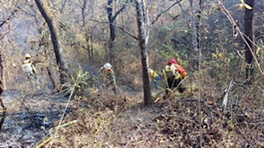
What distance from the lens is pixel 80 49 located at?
14320mm

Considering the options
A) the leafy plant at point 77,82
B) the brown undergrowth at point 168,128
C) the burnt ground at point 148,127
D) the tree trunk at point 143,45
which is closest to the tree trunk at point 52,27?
the leafy plant at point 77,82

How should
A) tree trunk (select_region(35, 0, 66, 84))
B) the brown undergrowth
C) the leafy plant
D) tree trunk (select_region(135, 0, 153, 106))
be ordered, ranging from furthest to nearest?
tree trunk (select_region(35, 0, 66, 84)) < the leafy plant < tree trunk (select_region(135, 0, 153, 106)) < the brown undergrowth

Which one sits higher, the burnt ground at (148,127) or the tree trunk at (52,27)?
the tree trunk at (52,27)

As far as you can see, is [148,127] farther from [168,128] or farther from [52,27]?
[52,27]

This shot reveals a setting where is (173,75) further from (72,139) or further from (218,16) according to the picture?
(218,16)

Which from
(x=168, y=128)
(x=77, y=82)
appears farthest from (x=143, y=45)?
(x=168, y=128)

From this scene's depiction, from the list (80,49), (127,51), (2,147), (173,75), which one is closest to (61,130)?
(2,147)

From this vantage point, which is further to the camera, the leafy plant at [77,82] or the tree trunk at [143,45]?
the leafy plant at [77,82]

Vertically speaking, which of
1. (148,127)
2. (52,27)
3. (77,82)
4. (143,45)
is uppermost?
(52,27)

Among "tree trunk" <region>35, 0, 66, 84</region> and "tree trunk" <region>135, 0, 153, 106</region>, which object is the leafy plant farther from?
"tree trunk" <region>135, 0, 153, 106</region>

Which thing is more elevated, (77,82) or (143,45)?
(143,45)

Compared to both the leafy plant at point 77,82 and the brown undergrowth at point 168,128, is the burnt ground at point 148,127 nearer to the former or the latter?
the brown undergrowth at point 168,128

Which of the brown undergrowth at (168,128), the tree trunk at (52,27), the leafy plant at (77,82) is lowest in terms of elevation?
the brown undergrowth at (168,128)

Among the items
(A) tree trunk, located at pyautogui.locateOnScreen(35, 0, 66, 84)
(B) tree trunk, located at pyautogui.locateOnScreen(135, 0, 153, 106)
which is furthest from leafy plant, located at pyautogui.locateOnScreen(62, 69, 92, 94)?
(B) tree trunk, located at pyautogui.locateOnScreen(135, 0, 153, 106)
